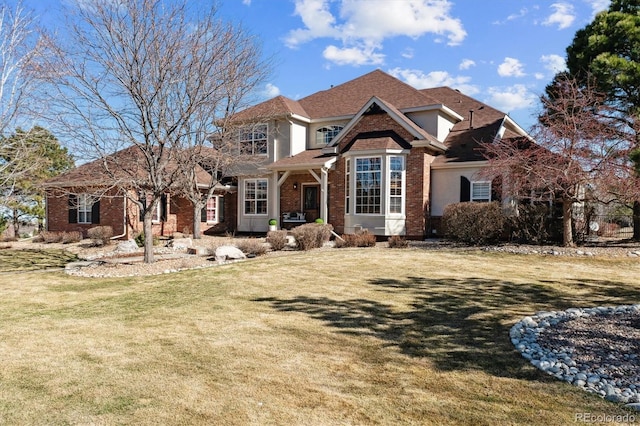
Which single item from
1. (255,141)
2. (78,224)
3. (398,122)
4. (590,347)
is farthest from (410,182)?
(78,224)

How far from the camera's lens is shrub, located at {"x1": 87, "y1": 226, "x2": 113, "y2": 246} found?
19234 mm

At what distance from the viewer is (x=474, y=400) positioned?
12.5 ft

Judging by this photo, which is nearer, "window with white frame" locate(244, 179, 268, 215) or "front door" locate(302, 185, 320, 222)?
"front door" locate(302, 185, 320, 222)

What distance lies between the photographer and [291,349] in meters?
5.21

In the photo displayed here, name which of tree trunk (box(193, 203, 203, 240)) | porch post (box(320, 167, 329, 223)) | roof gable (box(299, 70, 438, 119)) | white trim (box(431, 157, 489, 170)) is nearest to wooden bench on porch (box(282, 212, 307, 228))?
porch post (box(320, 167, 329, 223))

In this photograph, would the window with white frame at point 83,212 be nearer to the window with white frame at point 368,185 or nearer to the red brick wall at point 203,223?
the red brick wall at point 203,223

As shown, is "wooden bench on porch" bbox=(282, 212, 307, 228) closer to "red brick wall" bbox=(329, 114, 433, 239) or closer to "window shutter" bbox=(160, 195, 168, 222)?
"red brick wall" bbox=(329, 114, 433, 239)

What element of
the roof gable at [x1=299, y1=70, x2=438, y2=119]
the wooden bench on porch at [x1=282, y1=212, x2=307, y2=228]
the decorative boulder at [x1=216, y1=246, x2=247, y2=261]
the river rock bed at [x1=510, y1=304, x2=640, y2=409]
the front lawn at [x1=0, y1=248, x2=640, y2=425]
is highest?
the roof gable at [x1=299, y1=70, x2=438, y2=119]

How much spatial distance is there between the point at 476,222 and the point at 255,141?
12667mm

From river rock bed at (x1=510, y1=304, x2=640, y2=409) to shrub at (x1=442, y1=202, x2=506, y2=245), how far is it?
336 inches

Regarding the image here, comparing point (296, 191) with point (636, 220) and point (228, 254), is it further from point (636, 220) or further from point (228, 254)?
point (636, 220)

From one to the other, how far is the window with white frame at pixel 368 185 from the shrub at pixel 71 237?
1340 cm

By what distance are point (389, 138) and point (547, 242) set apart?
7591 mm

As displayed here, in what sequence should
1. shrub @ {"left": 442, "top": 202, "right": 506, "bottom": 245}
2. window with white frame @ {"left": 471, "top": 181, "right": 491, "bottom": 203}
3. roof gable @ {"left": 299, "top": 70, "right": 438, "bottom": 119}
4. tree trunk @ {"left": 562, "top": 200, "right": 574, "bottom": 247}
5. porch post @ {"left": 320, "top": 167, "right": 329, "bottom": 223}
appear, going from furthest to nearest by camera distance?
roof gable @ {"left": 299, "top": 70, "right": 438, "bottom": 119} → porch post @ {"left": 320, "top": 167, "right": 329, "bottom": 223} → window with white frame @ {"left": 471, "top": 181, "right": 491, "bottom": 203} → shrub @ {"left": 442, "top": 202, "right": 506, "bottom": 245} → tree trunk @ {"left": 562, "top": 200, "right": 574, "bottom": 247}
